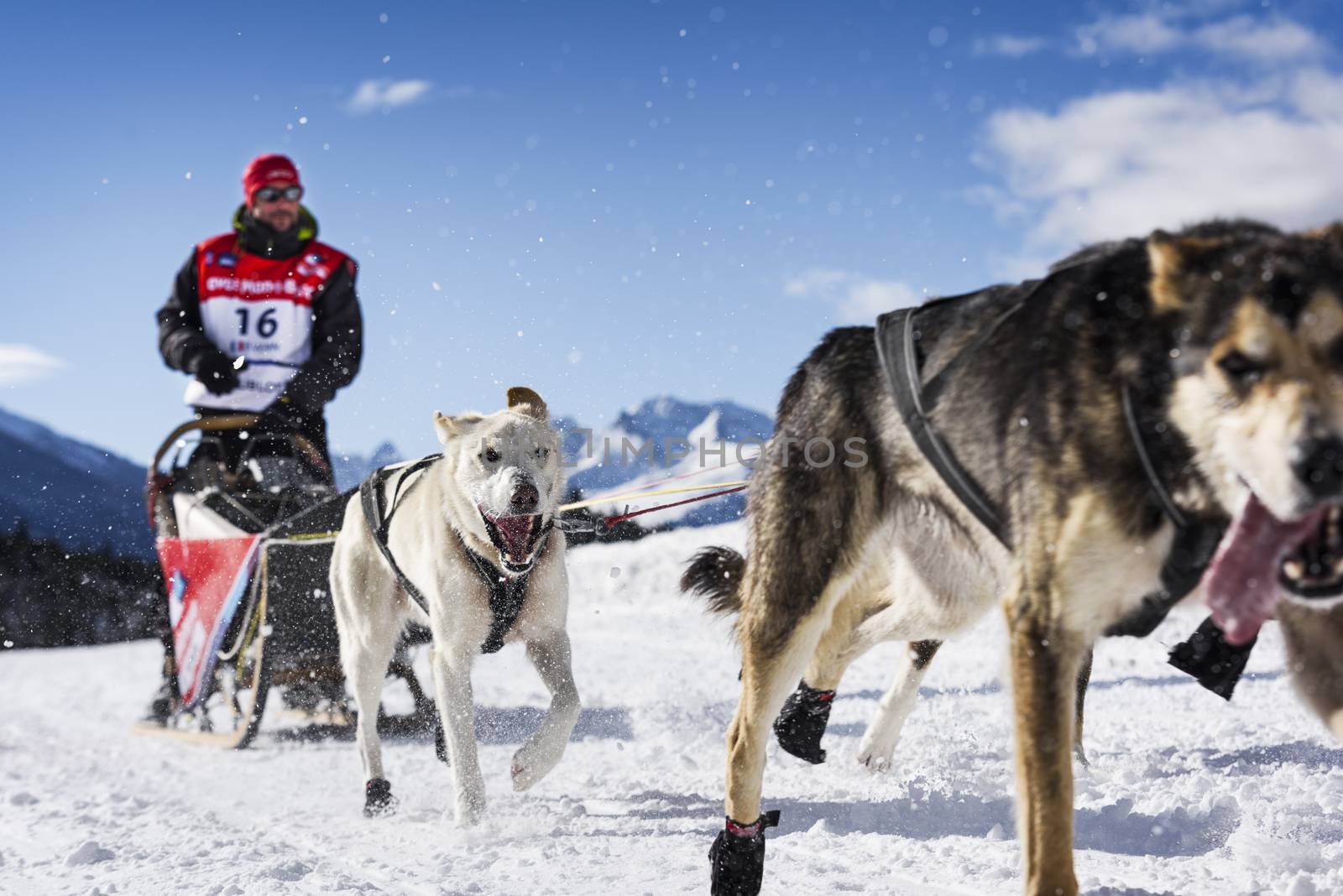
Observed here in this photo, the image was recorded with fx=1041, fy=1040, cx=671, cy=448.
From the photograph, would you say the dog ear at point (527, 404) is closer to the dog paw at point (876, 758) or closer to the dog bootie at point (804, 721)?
the dog bootie at point (804, 721)

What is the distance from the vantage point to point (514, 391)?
3.69 meters

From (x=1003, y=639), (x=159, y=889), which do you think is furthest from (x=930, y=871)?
(x=159, y=889)

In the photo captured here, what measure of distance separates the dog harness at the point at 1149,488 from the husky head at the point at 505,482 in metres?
1.43

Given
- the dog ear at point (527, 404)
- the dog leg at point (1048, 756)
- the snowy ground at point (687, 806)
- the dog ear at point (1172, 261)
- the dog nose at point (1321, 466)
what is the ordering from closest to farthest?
the dog nose at point (1321, 466) < the dog ear at point (1172, 261) < the dog leg at point (1048, 756) < the snowy ground at point (687, 806) < the dog ear at point (527, 404)

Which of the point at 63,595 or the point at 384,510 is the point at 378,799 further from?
the point at 63,595

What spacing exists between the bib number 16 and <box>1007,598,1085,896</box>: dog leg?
4.62m

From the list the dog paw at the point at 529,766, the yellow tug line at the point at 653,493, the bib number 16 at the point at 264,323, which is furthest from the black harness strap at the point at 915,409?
the bib number 16 at the point at 264,323

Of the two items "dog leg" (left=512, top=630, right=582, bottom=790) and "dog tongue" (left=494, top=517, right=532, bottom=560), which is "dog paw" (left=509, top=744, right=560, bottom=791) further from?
"dog tongue" (left=494, top=517, right=532, bottom=560)

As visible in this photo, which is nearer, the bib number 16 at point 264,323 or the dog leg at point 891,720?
the dog leg at point 891,720

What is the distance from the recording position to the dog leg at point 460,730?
327 cm

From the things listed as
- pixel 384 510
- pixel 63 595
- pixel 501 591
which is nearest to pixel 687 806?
pixel 501 591

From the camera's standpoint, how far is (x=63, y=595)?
15672 mm

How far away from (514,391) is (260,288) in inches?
96.3

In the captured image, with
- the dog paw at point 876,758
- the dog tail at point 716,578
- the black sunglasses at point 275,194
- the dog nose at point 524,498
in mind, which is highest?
the black sunglasses at point 275,194
